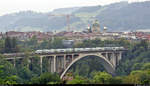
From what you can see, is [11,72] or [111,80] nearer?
[111,80]

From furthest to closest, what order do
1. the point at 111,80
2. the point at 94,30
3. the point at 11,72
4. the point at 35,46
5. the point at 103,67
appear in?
the point at 94,30
the point at 35,46
the point at 103,67
the point at 11,72
the point at 111,80

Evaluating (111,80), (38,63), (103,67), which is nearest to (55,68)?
(38,63)

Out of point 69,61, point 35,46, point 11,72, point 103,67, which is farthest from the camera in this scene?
point 35,46

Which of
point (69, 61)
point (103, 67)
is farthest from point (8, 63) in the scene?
point (103, 67)

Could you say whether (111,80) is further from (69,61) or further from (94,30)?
(94,30)

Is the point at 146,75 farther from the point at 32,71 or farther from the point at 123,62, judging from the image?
the point at 123,62

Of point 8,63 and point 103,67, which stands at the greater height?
point 8,63
